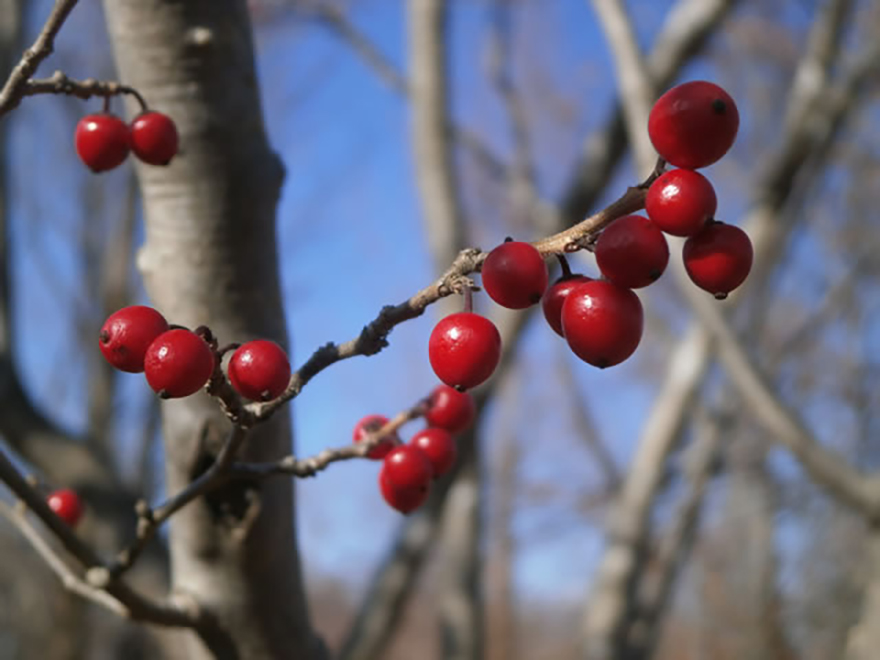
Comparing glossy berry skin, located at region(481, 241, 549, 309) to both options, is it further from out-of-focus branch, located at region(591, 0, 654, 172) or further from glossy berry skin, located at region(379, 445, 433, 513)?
out-of-focus branch, located at region(591, 0, 654, 172)

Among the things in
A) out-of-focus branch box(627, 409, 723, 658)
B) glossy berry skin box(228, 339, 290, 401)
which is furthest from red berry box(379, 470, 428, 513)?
out-of-focus branch box(627, 409, 723, 658)

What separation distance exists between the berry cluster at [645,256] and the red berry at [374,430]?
34 centimetres

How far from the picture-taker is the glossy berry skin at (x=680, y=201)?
1.45 feet

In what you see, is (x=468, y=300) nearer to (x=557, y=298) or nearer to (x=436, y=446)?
(x=557, y=298)

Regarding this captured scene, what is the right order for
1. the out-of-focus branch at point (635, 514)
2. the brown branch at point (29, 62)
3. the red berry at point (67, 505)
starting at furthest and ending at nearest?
the out-of-focus branch at point (635, 514) → the red berry at point (67, 505) → the brown branch at point (29, 62)

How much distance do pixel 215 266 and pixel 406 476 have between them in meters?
0.32

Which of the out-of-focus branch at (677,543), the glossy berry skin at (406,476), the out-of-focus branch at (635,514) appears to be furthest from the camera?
the out-of-focus branch at (677,543)

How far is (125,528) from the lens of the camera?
1.96 meters

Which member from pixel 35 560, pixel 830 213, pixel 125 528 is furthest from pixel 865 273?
pixel 35 560

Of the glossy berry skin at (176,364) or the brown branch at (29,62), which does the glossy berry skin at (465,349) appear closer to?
the glossy berry skin at (176,364)

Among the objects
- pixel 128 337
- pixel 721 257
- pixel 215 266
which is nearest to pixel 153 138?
pixel 215 266

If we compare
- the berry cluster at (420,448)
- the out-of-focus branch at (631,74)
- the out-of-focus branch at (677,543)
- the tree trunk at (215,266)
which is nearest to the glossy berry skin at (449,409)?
the berry cluster at (420,448)

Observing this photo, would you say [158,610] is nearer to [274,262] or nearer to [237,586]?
[237,586]

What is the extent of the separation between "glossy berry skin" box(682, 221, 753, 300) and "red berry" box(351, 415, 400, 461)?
43 cm
